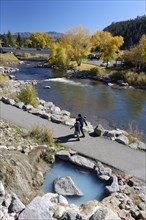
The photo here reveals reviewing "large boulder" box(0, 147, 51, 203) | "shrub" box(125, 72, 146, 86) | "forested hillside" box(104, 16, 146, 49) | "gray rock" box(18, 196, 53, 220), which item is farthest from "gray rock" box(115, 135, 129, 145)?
"forested hillside" box(104, 16, 146, 49)

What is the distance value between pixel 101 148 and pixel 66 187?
13.0ft

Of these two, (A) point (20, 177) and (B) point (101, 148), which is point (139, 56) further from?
(A) point (20, 177)

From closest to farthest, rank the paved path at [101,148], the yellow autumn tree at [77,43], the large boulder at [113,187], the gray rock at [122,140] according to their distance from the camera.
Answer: the large boulder at [113,187] → the paved path at [101,148] → the gray rock at [122,140] → the yellow autumn tree at [77,43]

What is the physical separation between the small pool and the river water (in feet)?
31.7

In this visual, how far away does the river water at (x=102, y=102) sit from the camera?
72.6ft

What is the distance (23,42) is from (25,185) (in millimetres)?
123693

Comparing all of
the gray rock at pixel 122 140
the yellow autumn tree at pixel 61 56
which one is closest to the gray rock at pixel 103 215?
the gray rock at pixel 122 140

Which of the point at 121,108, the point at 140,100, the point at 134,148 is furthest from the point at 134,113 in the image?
the point at 134,148

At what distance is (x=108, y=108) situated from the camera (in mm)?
26016

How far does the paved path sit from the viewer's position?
11196 mm

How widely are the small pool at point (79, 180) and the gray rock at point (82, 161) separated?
0.53 feet

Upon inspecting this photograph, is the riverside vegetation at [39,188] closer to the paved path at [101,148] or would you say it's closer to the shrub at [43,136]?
the shrub at [43,136]

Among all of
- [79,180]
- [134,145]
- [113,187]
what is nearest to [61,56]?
[134,145]

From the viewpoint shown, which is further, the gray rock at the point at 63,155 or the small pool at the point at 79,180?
the gray rock at the point at 63,155
